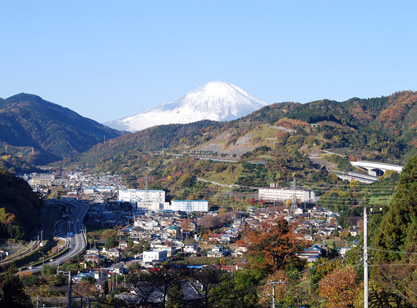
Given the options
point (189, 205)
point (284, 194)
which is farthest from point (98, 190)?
point (284, 194)

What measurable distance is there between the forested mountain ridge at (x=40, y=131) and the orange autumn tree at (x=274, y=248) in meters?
51.5

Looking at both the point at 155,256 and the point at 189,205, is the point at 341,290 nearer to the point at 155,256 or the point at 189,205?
the point at 155,256

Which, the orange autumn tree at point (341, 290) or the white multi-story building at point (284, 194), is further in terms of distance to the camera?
the white multi-story building at point (284, 194)

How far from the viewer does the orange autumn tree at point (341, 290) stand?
7258mm

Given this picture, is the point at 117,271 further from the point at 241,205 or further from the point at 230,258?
the point at 241,205

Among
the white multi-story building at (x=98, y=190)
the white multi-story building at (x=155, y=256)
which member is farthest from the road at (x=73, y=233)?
the white multi-story building at (x=98, y=190)

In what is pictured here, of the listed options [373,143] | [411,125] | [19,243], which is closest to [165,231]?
[19,243]

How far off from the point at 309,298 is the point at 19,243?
1047 centimetres

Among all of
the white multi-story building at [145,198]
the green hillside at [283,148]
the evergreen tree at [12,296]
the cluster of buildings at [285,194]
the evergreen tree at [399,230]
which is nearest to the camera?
the evergreen tree at [12,296]

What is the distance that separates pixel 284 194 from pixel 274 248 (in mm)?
17762

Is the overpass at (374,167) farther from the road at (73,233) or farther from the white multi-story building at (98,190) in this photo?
the road at (73,233)

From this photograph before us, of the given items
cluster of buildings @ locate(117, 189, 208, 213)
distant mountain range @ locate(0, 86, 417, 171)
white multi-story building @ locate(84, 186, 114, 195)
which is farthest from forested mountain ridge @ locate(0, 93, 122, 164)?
cluster of buildings @ locate(117, 189, 208, 213)

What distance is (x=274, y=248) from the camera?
386 inches

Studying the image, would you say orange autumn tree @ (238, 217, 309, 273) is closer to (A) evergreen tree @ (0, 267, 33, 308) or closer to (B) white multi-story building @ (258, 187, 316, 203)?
(A) evergreen tree @ (0, 267, 33, 308)
